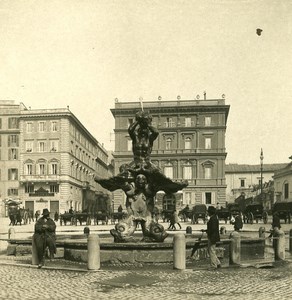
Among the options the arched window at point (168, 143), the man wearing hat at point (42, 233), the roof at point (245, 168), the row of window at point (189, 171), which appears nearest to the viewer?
the man wearing hat at point (42, 233)

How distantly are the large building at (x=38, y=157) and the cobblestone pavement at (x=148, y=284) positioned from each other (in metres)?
50.0

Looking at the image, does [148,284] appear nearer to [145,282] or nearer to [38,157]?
[145,282]

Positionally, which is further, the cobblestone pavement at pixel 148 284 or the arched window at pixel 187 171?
the arched window at pixel 187 171

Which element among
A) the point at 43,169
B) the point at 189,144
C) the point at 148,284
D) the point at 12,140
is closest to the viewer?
the point at 148,284

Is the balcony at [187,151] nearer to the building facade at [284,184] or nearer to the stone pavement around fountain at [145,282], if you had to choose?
the building facade at [284,184]

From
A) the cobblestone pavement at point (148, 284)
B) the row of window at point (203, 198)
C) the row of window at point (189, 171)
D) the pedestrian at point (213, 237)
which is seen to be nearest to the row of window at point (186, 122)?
the row of window at point (189, 171)

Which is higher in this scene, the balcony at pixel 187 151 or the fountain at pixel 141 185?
the balcony at pixel 187 151

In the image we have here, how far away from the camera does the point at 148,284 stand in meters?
8.60

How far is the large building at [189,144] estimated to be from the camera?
6312 cm

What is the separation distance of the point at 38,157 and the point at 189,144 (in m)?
19.6

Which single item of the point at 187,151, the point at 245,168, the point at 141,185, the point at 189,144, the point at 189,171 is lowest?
the point at 141,185

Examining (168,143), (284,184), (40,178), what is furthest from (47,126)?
(284,184)

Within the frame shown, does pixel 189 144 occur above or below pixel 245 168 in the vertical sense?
above

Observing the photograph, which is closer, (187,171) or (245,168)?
(187,171)
